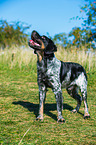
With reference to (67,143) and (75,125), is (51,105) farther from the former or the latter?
(67,143)

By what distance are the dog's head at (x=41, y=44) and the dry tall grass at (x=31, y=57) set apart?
24.8ft

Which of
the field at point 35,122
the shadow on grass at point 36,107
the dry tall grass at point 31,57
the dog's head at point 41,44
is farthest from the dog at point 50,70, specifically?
the dry tall grass at point 31,57

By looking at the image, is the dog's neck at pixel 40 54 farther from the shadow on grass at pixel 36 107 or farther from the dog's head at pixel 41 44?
the shadow on grass at pixel 36 107

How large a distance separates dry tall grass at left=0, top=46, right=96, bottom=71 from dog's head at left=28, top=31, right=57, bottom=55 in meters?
7.55

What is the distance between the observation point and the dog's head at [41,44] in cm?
438

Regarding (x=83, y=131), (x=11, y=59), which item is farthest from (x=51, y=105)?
(x=11, y=59)

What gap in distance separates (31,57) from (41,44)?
980cm

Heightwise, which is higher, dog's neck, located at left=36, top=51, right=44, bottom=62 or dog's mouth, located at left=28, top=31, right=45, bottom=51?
dog's mouth, located at left=28, top=31, right=45, bottom=51

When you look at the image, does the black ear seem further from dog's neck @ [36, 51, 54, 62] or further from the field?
the field

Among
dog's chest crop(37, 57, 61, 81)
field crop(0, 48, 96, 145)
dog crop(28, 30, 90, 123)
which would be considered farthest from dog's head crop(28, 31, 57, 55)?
field crop(0, 48, 96, 145)

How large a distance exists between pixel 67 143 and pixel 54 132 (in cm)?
54

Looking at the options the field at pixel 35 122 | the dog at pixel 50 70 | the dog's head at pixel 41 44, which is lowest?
the field at pixel 35 122

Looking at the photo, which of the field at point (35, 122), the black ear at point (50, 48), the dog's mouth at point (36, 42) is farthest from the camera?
the black ear at point (50, 48)

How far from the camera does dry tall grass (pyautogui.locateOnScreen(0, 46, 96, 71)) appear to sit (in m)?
12.5
